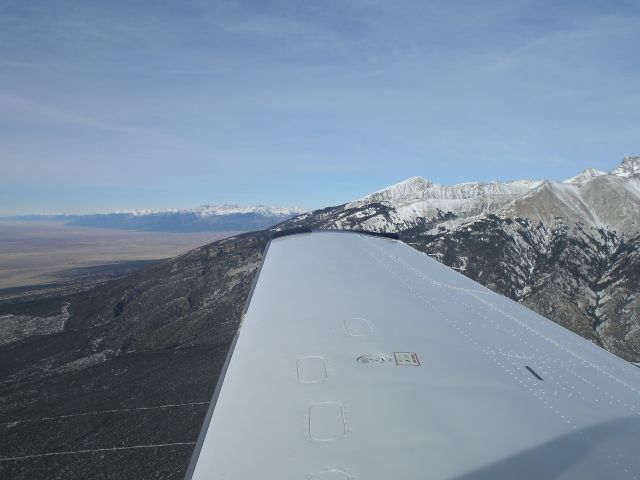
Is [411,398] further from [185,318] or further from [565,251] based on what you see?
[565,251]

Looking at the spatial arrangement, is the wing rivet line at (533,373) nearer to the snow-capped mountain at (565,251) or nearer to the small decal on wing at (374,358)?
the small decal on wing at (374,358)

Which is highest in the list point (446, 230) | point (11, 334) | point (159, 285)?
point (446, 230)

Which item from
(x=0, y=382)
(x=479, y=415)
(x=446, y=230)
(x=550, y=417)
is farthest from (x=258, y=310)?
(x=446, y=230)

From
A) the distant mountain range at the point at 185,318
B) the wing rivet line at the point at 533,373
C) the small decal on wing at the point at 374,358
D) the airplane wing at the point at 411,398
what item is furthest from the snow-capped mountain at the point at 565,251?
the small decal on wing at the point at 374,358

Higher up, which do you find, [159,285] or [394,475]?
[394,475]

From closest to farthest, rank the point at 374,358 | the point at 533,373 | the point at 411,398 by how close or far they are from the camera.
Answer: the point at 411,398
the point at 533,373
the point at 374,358

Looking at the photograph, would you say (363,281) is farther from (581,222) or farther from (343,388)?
(581,222)

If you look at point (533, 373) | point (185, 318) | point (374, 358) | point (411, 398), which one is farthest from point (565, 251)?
point (411, 398)

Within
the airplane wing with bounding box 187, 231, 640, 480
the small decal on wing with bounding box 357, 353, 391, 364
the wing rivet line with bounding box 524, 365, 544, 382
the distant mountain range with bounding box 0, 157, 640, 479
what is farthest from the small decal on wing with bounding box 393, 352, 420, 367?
the distant mountain range with bounding box 0, 157, 640, 479

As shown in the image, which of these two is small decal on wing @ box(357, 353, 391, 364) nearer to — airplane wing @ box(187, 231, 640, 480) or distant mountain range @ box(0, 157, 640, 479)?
airplane wing @ box(187, 231, 640, 480)

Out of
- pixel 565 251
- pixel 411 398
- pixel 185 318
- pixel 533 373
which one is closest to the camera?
pixel 411 398
